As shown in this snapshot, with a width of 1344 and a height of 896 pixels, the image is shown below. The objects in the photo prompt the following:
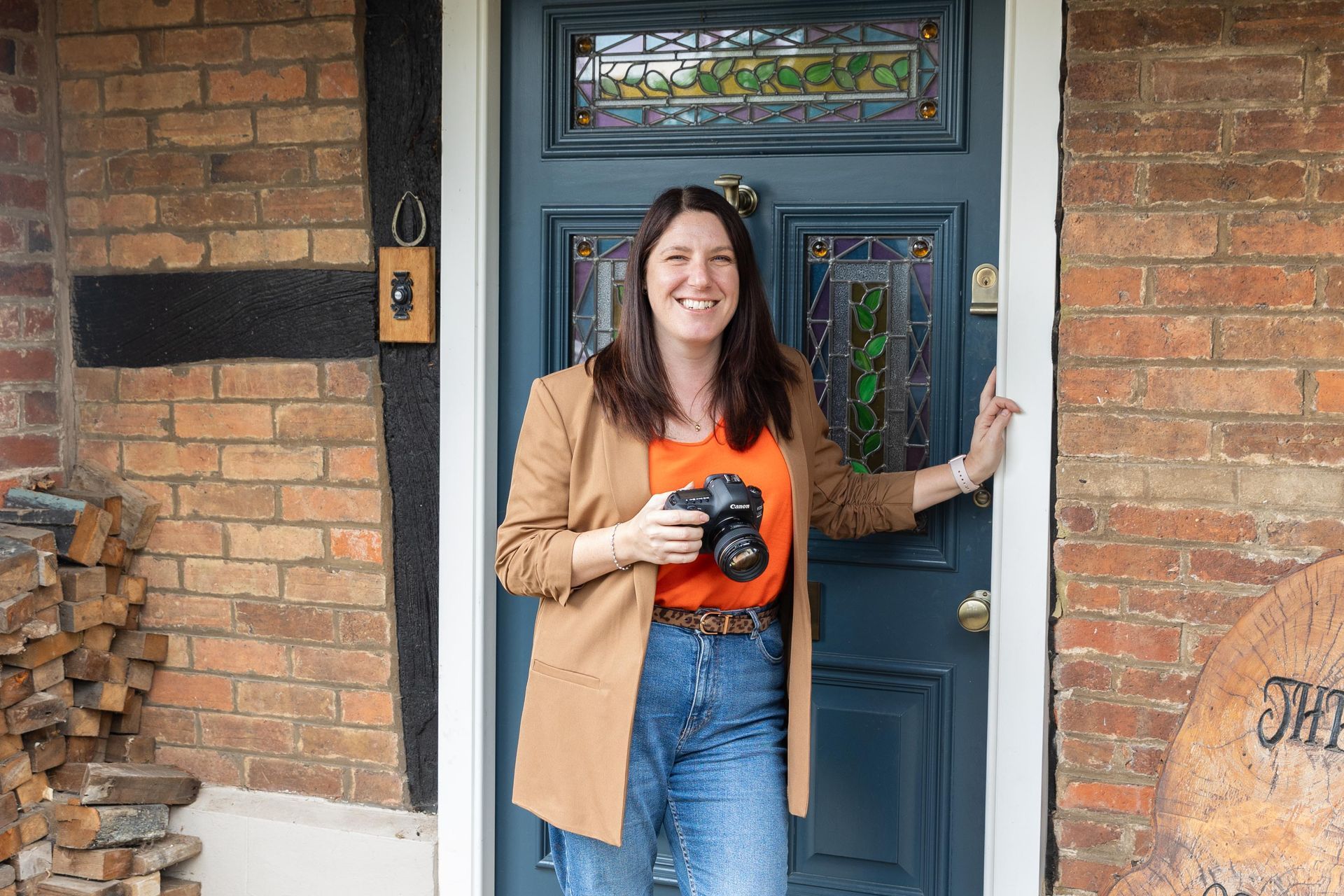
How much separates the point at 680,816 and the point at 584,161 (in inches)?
55.7

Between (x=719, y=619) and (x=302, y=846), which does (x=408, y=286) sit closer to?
(x=719, y=619)

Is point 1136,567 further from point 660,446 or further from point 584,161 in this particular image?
point 584,161

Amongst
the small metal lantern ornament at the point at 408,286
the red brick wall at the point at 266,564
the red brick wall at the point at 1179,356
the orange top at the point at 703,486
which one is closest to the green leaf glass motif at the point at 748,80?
the red brick wall at the point at 1179,356

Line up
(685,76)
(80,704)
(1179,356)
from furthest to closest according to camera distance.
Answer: (80,704) → (685,76) → (1179,356)

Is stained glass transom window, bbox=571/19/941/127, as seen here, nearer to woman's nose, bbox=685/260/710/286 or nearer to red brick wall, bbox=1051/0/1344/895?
red brick wall, bbox=1051/0/1344/895

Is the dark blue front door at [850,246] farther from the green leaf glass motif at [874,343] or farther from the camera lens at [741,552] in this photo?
the camera lens at [741,552]

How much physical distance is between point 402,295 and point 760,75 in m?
0.91

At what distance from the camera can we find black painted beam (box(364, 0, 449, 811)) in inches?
107

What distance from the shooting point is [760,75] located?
2600 mm

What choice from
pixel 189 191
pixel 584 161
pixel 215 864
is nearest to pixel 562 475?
pixel 584 161

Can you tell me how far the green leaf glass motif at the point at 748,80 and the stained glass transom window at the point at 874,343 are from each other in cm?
34

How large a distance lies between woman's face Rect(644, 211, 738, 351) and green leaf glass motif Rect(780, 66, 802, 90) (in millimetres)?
640

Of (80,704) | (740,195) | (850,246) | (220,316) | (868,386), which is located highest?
(740,195)

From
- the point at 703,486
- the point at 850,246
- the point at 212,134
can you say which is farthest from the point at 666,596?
the point at 212,134
